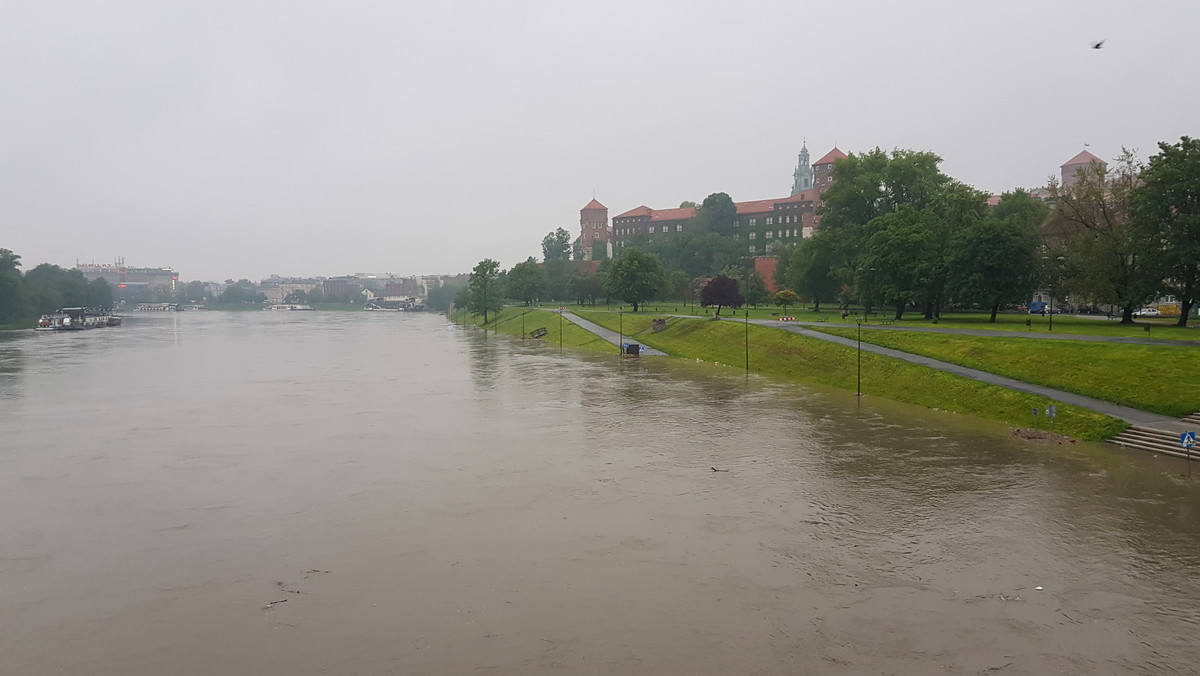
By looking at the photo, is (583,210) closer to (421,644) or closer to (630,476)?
(630,476)

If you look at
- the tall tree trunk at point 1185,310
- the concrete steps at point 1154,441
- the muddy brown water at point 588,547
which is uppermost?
the tall tree trunk at point 1185,310

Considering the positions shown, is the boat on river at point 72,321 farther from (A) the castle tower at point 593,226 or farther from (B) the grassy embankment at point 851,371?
(B) the grassy embankment at point 851,371

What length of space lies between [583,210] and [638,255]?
3383 inches

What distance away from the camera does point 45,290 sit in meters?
142

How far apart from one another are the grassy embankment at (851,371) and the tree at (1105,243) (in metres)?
17.5

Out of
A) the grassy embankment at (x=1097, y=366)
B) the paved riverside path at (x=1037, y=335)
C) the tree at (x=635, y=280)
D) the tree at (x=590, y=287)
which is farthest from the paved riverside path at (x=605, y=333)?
the grassy embankment at (x=1097, y=366)

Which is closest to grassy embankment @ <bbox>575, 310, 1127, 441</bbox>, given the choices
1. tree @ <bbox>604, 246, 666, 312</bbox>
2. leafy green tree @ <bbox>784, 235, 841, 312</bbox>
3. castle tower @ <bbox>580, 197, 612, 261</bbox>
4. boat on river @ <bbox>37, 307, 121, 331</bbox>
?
leafy green tree @ <bbox>784, 235, 841, 312</bbox>

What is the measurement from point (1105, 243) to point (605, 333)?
48.9m

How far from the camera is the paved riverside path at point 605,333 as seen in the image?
6931 cm

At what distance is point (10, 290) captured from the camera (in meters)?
126

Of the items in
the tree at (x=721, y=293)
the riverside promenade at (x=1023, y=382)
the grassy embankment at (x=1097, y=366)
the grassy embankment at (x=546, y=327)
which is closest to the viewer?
the riverside promenade at (x=1023, y=382)

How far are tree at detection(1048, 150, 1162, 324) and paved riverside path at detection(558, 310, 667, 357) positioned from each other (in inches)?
1308

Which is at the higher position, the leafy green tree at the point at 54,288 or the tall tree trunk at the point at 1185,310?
the leafy green tree at the point at 54,288

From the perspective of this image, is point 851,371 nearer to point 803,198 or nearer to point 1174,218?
point 1174,218
